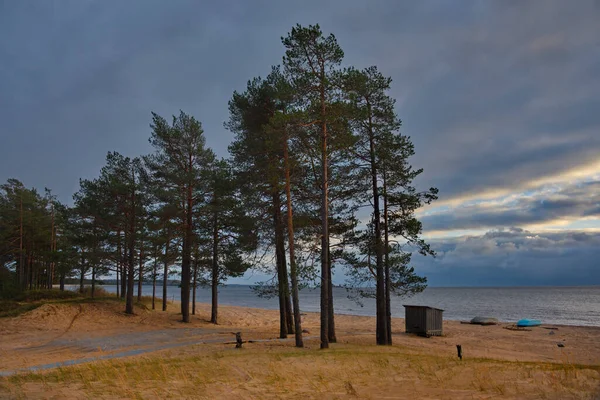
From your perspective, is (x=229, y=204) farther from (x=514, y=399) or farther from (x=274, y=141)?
(x=514, y=399)

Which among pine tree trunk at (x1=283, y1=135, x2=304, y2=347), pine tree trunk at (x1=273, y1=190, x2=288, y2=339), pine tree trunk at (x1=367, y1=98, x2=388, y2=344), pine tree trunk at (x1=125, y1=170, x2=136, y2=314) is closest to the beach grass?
pine tree trunk at (x1=283, y1=135, x2=304, y2=347)

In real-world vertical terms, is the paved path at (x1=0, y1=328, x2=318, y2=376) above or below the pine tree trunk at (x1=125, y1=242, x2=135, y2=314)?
below

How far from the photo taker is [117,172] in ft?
105

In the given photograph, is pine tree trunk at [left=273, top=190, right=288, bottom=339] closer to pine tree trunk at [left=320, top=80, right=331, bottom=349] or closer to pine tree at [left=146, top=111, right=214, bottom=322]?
pine tree trunk at [left=320, top=80, right=331, bottom=349]

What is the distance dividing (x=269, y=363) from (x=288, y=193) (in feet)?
28.4

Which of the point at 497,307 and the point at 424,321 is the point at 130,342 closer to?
the point at 424,321

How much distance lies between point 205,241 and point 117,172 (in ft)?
33.5

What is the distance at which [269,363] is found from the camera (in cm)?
1258

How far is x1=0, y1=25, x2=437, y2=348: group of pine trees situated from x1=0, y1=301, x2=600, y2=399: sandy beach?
3.90 metres

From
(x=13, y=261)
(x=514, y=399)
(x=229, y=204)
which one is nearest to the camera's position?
(x=514, y=399)

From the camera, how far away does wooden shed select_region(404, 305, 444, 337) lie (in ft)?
98.5

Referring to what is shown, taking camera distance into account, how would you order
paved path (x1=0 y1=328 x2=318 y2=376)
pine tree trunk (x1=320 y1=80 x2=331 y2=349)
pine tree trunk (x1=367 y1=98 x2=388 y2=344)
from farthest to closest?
pine tree trunk (x1=367 y1=98 x2=388 y2=344) → pine tree trunk (x1=320 y1=80 x2=331 y2=349) → paved path (x1=0 y1=328 x2=318 y2=376)

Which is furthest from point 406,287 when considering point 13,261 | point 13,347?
point 13,261

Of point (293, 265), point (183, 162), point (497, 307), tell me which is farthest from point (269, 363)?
point (497, 307)
